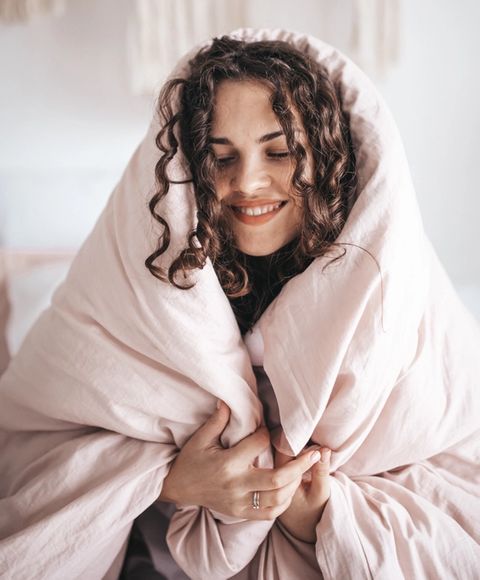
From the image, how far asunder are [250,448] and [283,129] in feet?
1.53

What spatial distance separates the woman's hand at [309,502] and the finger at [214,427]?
106mm

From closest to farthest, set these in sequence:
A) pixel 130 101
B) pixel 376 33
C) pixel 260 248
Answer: pixel 260 248
pixel 376 33
pixel 130 101

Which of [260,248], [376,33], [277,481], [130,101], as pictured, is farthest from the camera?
[130,101]

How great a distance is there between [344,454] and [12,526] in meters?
0.51

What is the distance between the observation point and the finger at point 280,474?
30.0 inches

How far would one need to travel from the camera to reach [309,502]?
80cm

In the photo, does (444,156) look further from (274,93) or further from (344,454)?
(344,454)

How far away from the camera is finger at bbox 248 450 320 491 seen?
0.76 m

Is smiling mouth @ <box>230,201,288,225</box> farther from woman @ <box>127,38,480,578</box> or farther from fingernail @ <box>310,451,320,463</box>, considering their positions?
fingernail @ <box>310,451,320,463</box>

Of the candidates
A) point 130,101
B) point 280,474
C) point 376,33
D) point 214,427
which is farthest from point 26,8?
point 280,474

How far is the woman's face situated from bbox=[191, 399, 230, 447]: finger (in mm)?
262

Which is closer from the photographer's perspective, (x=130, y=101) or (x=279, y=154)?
(x=279, y=154)

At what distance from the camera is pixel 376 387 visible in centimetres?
77

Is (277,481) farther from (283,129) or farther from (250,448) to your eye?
(283,129)
